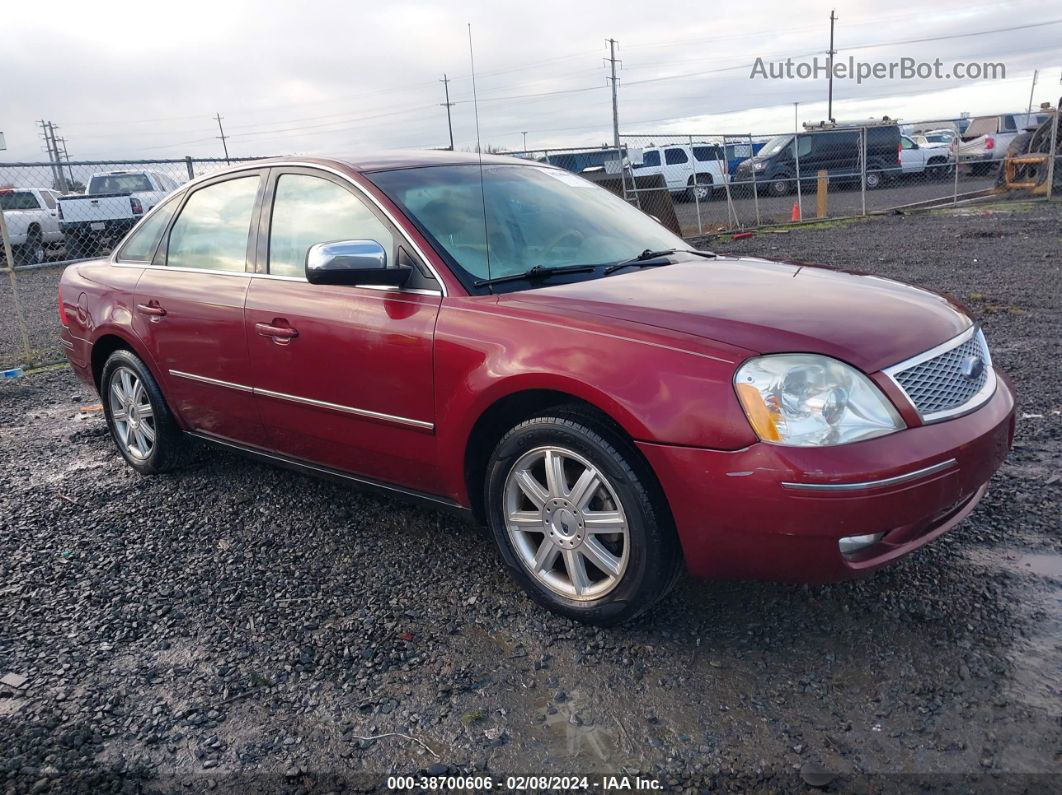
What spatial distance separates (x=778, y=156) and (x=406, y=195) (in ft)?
73.5

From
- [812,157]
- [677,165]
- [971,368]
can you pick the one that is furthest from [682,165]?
[971,368]

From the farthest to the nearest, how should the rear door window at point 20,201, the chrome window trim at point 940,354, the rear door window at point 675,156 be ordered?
the rear door window at point 675,156, the rear door window at point 20,201, the chrome window trim at point 940,354

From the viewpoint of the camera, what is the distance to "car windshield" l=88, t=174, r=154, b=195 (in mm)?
18625

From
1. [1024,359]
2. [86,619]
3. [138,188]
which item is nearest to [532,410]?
[86,619]

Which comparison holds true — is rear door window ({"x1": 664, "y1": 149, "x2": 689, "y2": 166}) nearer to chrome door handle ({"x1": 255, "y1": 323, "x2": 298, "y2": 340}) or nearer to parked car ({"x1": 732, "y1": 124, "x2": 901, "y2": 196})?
parked car ({"x1": 732, "y1": 124, "x2": 901, "y2": 196})

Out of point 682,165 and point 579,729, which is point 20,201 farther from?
point 579,729

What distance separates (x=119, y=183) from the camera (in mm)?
18719

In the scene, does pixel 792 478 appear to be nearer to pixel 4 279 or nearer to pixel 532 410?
pixel 532 410

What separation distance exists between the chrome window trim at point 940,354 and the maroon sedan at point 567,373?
0.01 m

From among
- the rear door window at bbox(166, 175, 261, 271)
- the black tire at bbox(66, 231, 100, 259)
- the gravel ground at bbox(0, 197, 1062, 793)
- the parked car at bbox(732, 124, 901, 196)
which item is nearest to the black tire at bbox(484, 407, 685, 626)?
the gravel ground at bbox(0, 197, 1062, 793)

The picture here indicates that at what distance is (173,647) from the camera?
303 centimetres

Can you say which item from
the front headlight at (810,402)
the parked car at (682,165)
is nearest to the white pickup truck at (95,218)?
the parked car at (682,165)

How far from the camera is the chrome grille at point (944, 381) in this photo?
265cm

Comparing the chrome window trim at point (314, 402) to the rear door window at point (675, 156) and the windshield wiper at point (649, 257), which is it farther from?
the rear door window at point (675, 156)
